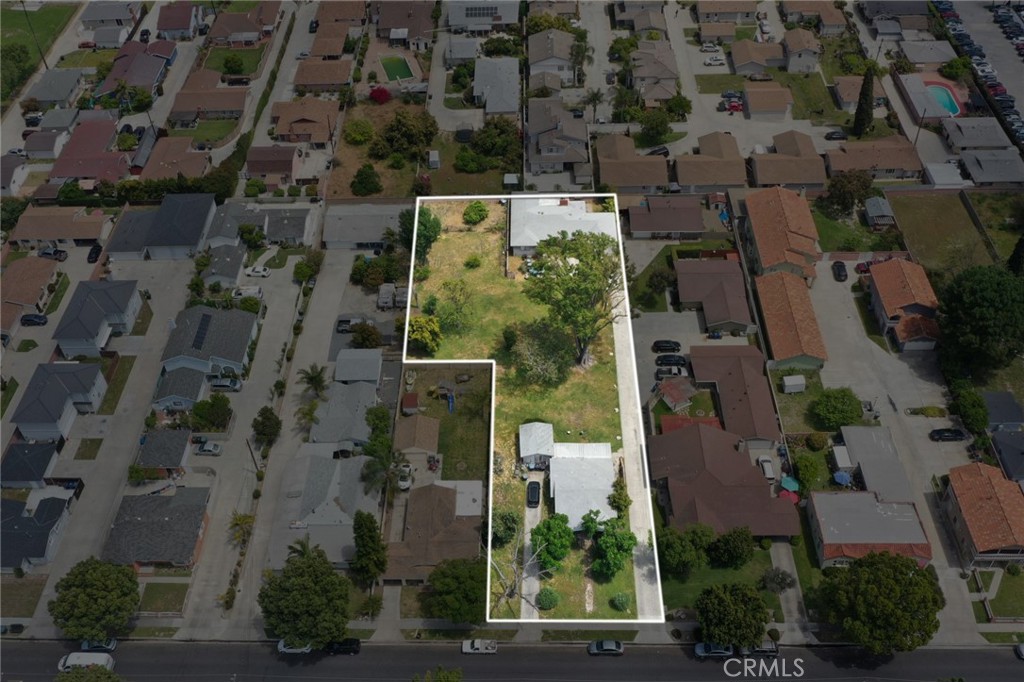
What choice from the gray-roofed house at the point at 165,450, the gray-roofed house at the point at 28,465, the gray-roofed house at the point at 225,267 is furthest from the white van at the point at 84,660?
the gray-roofed house at the point at 225,267

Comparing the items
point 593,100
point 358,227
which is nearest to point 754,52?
point 593,100

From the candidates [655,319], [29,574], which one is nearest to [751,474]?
[655,319]

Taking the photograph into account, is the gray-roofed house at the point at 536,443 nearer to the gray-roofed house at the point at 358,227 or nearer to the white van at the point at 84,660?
the white van at the point at 84,660

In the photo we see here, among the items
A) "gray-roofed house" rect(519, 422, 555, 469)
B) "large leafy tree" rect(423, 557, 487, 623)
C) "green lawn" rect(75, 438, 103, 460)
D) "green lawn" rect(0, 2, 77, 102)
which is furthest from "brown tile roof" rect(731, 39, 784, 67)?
"green lawn" rect(0, 2, 77, 102)

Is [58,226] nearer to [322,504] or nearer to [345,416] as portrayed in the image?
[345,416]

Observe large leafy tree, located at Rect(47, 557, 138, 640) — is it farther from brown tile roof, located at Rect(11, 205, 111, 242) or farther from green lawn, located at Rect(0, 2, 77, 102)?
green lawn, located at Rect(0, 2, 77, 102)
